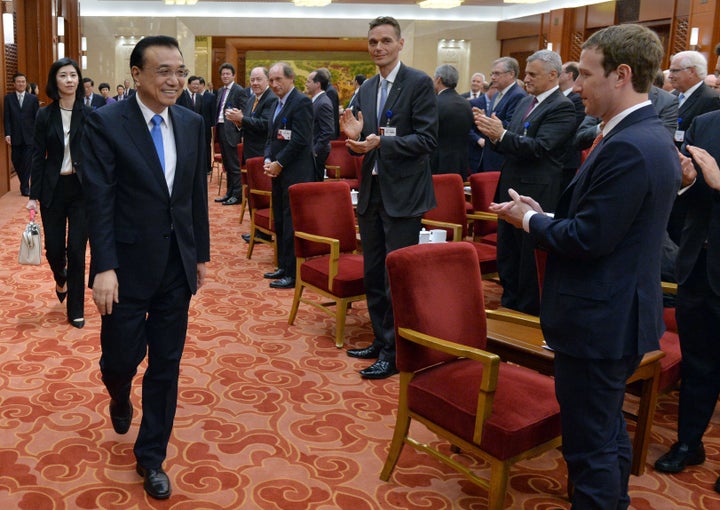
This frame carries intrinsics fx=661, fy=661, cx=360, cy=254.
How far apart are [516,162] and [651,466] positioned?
7.24 feet

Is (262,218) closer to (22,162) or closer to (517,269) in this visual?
(517,269)

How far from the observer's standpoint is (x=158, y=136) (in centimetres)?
239

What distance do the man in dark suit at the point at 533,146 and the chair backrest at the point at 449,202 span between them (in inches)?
19.8

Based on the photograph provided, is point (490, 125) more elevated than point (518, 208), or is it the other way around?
point (490, 125)

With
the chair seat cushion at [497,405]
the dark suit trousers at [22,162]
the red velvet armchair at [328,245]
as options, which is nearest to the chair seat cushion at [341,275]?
the red velvet armchair at [328,245]

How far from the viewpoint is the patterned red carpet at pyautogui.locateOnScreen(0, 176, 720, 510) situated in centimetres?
262

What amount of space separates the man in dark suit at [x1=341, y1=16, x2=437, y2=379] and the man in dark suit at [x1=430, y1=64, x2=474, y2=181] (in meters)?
2.98

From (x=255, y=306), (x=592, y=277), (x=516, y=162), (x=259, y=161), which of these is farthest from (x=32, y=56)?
(x=592, y=277)

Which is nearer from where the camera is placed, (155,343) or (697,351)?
(155,343)

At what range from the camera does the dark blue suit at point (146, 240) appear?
2.29 m

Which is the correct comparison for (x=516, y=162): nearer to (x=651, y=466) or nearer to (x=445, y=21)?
(x=651, y=466)

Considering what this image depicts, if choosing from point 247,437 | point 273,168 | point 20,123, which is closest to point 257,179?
point 273,168

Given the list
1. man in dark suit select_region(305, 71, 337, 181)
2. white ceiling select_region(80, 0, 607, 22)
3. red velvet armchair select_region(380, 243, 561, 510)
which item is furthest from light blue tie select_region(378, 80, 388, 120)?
white ceiling select_region(80, 0, 607, 22)

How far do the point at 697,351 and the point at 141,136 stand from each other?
2.41 metres
